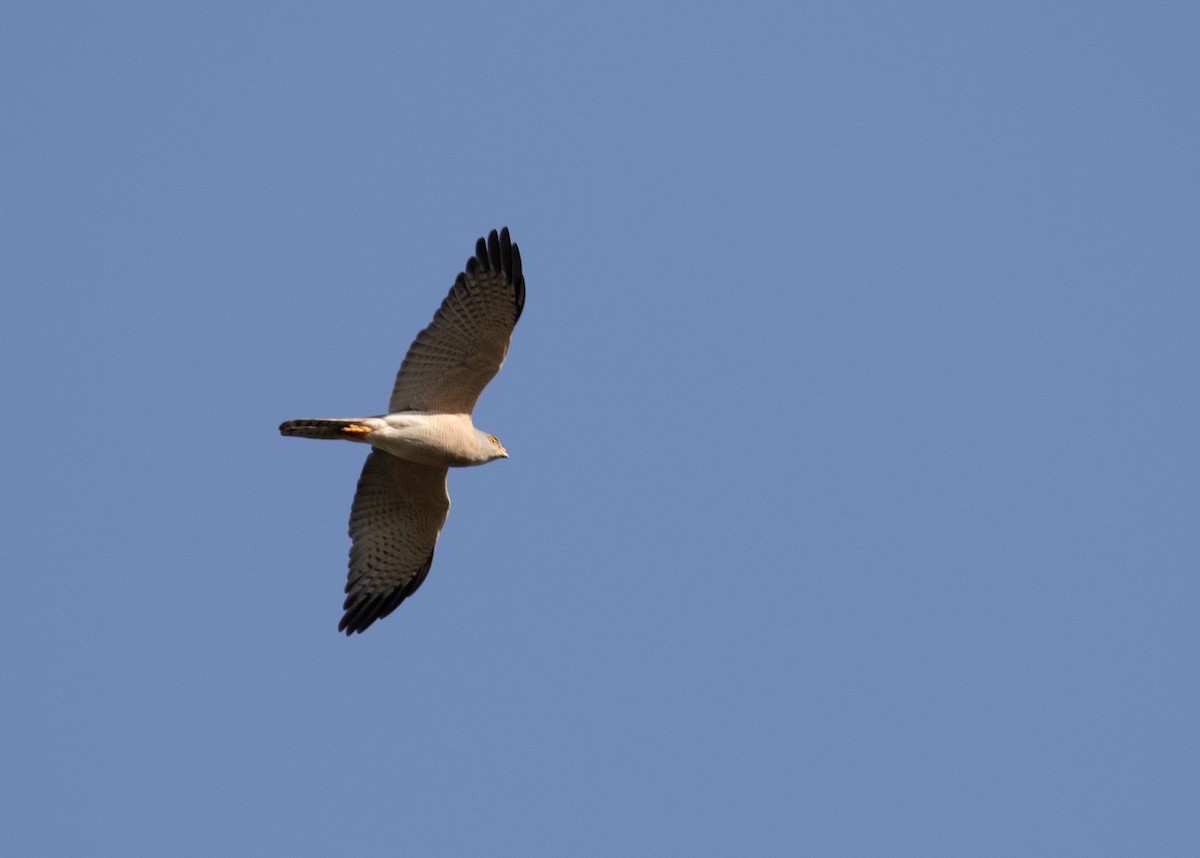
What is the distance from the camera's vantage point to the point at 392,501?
13.2 metres

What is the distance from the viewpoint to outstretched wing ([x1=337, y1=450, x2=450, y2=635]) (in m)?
13.1

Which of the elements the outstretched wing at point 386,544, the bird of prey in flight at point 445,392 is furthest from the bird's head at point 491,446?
the outstretched wing at point 386,544

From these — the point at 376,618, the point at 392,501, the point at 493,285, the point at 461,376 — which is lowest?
the point at 376,618

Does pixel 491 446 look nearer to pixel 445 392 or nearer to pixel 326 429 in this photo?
pixel 445 392

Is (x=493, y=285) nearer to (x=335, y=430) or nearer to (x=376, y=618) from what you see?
(x=335, y=430)

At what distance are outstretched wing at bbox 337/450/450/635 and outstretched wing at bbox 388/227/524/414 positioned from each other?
3.92 ft

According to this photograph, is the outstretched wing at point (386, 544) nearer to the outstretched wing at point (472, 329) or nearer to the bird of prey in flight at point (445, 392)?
the bird of prey in flight at point (445, 392)

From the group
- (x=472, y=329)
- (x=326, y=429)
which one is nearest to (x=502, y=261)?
(x=472, y=329)

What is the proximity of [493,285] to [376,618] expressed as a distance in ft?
11.0

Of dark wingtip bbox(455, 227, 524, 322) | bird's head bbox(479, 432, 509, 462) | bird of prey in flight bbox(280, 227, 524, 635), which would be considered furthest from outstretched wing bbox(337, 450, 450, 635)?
dark wingtip bbox(455, 227, 524, 322)

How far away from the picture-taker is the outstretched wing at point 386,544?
13.1 m

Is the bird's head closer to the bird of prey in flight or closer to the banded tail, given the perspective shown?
the bird of prey in flight

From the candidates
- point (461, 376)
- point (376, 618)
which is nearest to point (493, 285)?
point (461, 376)

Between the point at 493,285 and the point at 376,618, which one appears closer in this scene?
the point at 493,285
